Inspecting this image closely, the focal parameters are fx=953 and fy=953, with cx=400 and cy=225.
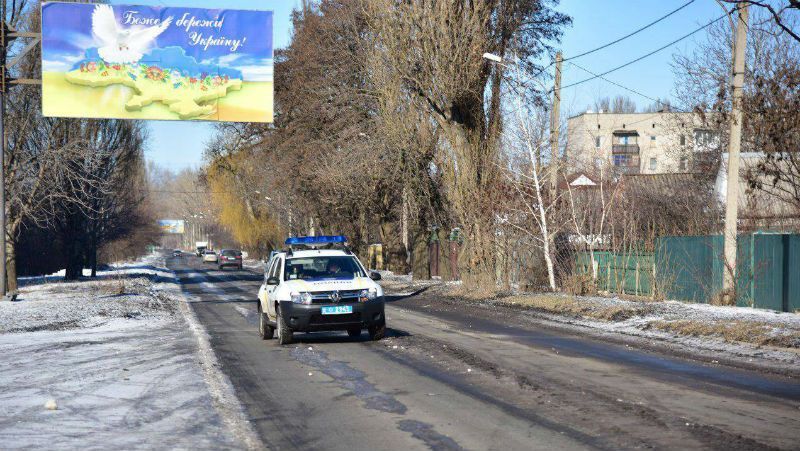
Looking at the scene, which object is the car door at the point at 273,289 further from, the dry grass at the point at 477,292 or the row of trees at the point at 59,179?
the row of trees at the point at 59,179

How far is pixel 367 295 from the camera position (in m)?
16.0

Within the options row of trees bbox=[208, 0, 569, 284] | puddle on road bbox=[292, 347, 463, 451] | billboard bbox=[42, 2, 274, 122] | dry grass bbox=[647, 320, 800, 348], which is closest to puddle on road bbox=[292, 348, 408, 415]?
puddle on road bbox=[292, 347, 463, 451]

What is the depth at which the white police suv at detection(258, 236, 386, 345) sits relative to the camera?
619 inches

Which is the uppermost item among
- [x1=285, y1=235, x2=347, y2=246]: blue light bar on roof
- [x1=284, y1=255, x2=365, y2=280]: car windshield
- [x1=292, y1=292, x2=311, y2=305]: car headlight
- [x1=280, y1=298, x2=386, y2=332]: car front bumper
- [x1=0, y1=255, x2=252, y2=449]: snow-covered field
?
[x1=285, y1=235, x2=347, y2=246]: blue light bar on roof

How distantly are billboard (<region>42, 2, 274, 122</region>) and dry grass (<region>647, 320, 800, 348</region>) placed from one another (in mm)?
13737

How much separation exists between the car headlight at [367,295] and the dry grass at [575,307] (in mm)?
6607

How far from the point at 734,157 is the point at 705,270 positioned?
4208mm

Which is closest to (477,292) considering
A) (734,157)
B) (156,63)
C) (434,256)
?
(734,157)

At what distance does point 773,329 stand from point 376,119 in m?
26.1

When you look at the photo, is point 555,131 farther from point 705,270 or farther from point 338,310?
point 338,310

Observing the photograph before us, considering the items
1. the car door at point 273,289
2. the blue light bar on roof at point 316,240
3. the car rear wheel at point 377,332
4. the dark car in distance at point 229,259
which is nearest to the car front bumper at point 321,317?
the car rear wheel at point 377,332

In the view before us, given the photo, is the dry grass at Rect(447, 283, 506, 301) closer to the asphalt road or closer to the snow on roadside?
the snow on roadside

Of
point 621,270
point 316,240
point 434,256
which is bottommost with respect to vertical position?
point 621,270

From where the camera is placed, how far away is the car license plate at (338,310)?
1569cm
